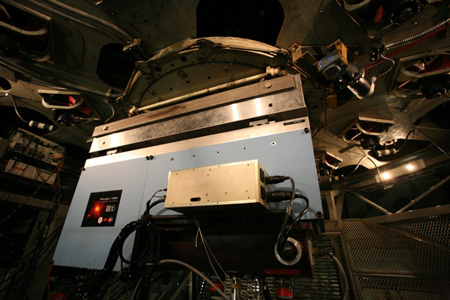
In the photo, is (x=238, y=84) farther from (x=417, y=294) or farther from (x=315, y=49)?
(x=417, y=294)

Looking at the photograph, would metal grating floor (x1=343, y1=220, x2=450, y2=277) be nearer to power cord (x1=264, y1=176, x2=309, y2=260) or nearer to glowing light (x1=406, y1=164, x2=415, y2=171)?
glowing light (x1=406, y1=164, x2=415, y2=171)

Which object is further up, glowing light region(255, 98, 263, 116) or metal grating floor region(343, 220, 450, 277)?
glowing light region(255, 98, 263, 116)

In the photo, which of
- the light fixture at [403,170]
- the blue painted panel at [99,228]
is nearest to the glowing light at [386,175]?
the light fixture at [403,170]

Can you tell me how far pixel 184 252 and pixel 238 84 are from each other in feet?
3.85

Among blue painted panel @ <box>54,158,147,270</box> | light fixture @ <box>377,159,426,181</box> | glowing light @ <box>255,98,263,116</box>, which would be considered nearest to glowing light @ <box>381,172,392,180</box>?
light fixture @ <box>377,159,426,181</box>

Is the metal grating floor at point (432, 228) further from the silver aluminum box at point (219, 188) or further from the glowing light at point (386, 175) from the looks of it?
the silver aluminum box at point (219, 188)

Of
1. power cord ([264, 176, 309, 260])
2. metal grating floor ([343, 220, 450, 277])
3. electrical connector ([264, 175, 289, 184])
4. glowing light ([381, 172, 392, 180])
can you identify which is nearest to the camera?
power cord ([264, 176, 309, 260])

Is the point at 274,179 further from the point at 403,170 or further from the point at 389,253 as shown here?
the point at 403,170

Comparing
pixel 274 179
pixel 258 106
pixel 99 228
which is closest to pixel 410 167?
pixel 258 106

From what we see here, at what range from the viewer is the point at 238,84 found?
1.45m

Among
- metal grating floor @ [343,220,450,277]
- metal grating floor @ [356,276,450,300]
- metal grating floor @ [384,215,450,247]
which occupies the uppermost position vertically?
metal grating floor @ [384,215,450,247]

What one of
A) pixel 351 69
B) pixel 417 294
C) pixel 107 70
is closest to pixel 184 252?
pixel 351 69

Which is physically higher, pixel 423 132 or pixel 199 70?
pixel 423 132

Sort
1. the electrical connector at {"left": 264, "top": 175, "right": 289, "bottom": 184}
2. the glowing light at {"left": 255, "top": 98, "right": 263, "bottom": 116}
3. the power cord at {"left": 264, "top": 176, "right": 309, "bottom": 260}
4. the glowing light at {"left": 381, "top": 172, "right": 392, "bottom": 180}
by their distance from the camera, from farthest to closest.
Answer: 1. the glowing light at {"left": 381, "top": 172, "right": 392, "bottom": 180}
2. the glowing light at {"left": 255, "top": 98, "right": 263, "bottom": 116}
3. the electrical connector at {"left": 264, "top": 175, "right": 289, "bottom": 184}
4. the power cord at {"left": 264, "top": 176, "right": 309, "bottom": 260}
